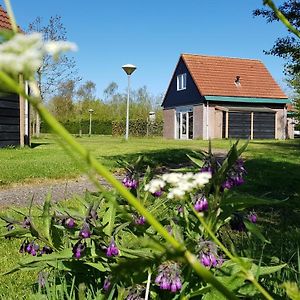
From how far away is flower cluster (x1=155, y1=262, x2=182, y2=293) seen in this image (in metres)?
1.54

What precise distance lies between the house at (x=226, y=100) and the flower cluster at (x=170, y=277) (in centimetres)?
3250

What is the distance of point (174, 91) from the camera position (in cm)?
3956

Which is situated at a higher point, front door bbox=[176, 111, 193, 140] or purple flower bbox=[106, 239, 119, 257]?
front door bbox=[176, 111, 193, 140]

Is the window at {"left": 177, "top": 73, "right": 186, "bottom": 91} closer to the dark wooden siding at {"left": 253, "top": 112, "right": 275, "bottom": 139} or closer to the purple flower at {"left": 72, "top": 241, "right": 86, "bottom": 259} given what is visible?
the dark wooden siding at {"left": 253, "top": 112, "right": 275, "bottom": 139}

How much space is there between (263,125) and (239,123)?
202 cm

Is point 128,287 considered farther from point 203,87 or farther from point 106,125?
point 106,125

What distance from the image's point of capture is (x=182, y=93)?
3775 cm

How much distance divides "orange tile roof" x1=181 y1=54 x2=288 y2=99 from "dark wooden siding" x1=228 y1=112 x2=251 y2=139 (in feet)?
4.58

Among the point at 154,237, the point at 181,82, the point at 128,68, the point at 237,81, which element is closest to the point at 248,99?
the point at 237,81

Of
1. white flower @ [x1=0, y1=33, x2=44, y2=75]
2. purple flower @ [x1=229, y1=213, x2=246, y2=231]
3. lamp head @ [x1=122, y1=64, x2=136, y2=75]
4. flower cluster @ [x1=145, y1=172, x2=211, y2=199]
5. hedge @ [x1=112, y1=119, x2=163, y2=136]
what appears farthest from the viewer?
hedge @ [x1=112, y1=119, x2=163, y2=136]

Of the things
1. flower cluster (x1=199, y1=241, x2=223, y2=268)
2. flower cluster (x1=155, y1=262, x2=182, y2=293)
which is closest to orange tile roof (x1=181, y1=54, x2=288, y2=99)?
flower cluster (x1=199, y1=241, x2=223, y2=268)

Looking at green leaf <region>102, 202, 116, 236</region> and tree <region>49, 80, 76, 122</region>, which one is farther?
tree <region>49, 80, 76, 122</region>

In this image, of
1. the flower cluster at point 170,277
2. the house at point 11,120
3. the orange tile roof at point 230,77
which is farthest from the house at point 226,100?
the flower cluster at point 170,277

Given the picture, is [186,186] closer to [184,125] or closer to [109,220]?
[109,220]
